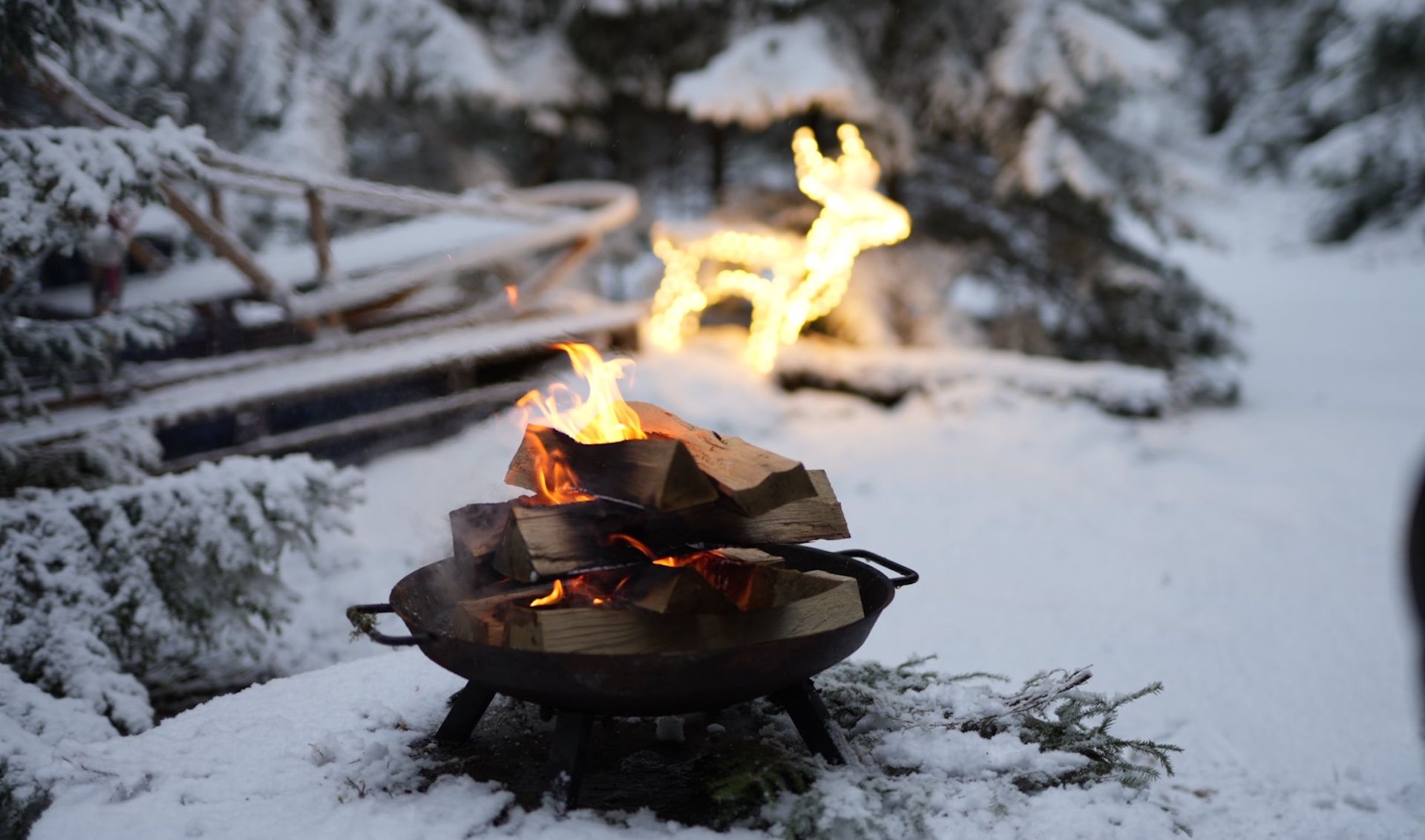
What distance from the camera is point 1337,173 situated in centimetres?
1341

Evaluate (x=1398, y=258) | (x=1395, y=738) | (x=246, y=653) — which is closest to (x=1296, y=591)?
(x=1395, y=738)

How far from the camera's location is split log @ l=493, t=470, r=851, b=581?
1903mm

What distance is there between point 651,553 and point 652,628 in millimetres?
196

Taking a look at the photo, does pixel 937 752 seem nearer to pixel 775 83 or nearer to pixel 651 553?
pixel 651 553

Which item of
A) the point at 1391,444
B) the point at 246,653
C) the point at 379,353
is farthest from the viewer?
the point at 1391,444

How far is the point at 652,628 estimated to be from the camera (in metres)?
1.85

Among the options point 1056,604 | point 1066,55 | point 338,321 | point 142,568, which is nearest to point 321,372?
point 338,321

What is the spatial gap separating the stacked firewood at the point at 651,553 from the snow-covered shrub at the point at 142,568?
1051mm

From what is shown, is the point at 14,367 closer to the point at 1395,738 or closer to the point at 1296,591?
the point at 1395,738

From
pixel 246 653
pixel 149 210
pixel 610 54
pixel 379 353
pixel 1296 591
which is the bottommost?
pixel 246 653

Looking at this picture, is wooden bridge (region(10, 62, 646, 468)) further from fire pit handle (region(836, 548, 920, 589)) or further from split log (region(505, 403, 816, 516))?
fire pit handle (region(836, 548, 920, 589))

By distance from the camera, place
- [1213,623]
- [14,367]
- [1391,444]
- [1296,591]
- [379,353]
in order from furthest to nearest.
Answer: [1391,444], [379,353], [1296,591], [1213,623], [14,367]

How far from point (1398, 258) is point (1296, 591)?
38.5 ft

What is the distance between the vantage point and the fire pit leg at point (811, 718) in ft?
6.59
